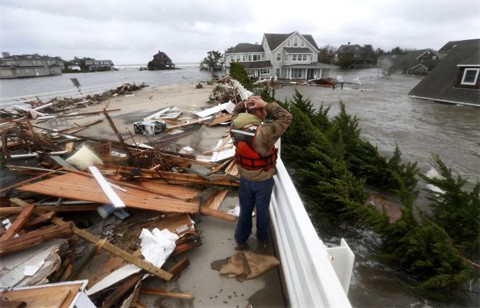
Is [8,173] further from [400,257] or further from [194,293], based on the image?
[400,257]

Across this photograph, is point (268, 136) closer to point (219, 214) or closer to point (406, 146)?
point (219, 214)

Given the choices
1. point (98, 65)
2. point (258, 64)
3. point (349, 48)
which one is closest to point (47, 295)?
point (258, 64)

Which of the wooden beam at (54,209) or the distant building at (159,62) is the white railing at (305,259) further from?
the distant building at (159,62)

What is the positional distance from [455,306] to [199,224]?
13.0 feet

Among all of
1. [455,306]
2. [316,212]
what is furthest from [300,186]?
[455,306]

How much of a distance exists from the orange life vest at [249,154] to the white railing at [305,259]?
210mm

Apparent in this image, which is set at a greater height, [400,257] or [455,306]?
[400,257]

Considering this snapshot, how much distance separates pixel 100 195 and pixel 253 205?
2.20 m

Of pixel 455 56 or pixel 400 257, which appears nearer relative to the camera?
pixel 400 257

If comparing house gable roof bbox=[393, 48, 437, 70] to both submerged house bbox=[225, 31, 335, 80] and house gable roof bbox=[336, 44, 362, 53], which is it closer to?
house gable roof bbox=[336, 44, 362, 53]

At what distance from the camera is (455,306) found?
3.55 m

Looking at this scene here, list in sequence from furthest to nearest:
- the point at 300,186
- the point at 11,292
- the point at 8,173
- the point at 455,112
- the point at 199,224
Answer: the point at 455,112, the point at 300,186, the point at 8,173, the point at 199,224, the point at 11,292

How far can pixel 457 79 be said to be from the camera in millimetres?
21016

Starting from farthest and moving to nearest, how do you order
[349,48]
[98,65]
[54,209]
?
1. [98,65]
2. [349,48]
3. [54,209]
